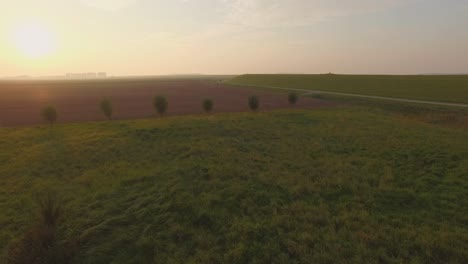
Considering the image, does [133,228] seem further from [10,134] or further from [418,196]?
[10,134]

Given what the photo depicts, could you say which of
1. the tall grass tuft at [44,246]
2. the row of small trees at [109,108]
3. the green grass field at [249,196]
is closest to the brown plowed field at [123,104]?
the row of small trees at [109,108]

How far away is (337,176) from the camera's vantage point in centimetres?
1208

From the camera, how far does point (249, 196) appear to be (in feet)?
33.6

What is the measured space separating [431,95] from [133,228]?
53.8m

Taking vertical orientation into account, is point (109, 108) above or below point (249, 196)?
above

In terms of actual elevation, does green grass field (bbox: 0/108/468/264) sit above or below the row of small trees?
below

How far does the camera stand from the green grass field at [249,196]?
725 cm

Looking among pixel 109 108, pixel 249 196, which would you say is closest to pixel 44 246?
pixel 249 196

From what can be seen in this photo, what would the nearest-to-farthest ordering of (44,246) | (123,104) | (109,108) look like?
(44,246) < (109,108) < (123,104)

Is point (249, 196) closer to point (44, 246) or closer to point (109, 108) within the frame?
point (44, 246)

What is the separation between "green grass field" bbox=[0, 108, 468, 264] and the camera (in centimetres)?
725

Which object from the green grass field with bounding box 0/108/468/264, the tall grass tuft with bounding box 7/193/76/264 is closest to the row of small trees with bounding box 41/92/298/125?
the green grass field with bounding box 0/108/468/264

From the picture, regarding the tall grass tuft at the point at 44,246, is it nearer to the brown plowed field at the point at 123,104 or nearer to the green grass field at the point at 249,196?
the green grass field at the point at 249,196

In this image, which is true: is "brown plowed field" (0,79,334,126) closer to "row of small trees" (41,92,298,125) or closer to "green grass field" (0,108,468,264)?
"row of small trees" (41,92,298,125)
